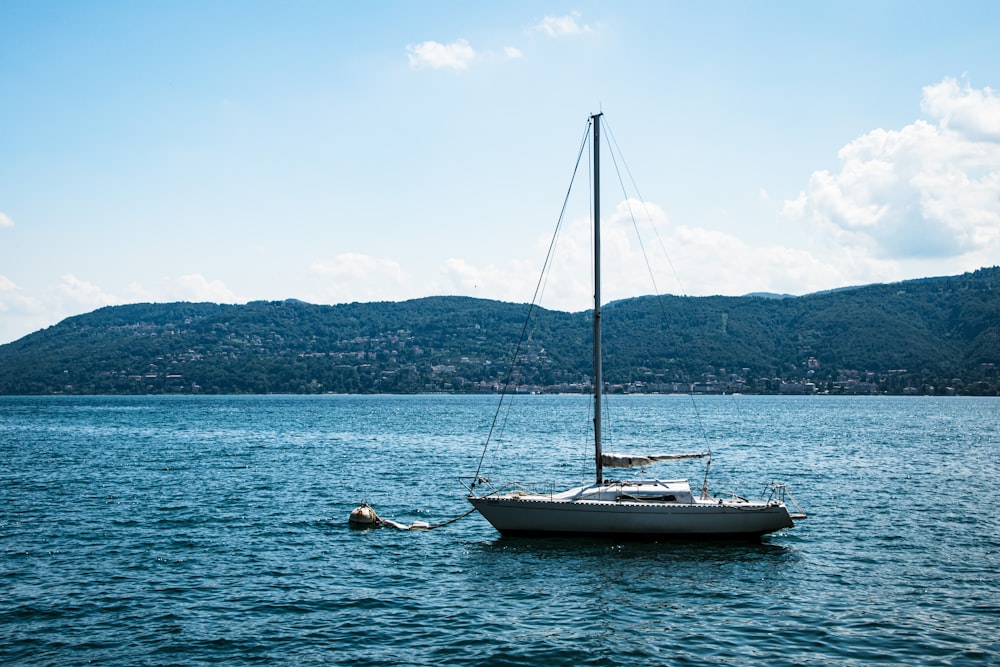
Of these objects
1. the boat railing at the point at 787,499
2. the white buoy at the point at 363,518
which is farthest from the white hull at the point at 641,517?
the white buoy at the point at 363,518

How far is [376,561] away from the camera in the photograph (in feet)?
91.4

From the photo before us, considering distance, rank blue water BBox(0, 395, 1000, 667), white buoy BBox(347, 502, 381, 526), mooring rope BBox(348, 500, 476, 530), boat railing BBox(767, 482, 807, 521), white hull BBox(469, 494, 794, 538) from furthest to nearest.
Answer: white buoy BBox(347, 502, 381, 526)
mooring rope BBox(348, 500, 476, 530)
boat railing BBox(767, 482, 807, 521)
white hull BBox(469, 494, 794, 538)
blue water BBox(0, 395, 1000, 667)

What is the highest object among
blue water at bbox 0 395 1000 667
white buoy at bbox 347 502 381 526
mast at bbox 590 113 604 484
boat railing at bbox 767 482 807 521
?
mast at bbox 590 113 604 484

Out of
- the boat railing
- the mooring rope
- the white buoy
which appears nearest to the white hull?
the boat railing

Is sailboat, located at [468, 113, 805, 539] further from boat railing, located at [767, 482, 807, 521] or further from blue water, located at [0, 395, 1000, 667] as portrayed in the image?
blue water, located at [0, 395, 1000, 667]

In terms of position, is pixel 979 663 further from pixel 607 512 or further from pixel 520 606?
pixel 607 512

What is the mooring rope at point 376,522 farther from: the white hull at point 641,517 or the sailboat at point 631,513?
the white hull at point 641,517

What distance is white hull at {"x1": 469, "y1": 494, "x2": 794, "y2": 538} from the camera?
29.4m

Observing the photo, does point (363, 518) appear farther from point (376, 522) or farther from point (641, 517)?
point (641, 517)

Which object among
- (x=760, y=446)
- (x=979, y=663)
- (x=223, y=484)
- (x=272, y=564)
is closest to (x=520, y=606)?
(x=272, y=564)

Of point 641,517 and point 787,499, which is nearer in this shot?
point 641,517

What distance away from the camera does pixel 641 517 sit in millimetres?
29609

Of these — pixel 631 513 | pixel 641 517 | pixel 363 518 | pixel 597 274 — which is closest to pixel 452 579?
pixel 631 513

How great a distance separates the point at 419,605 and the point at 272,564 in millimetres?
7078
